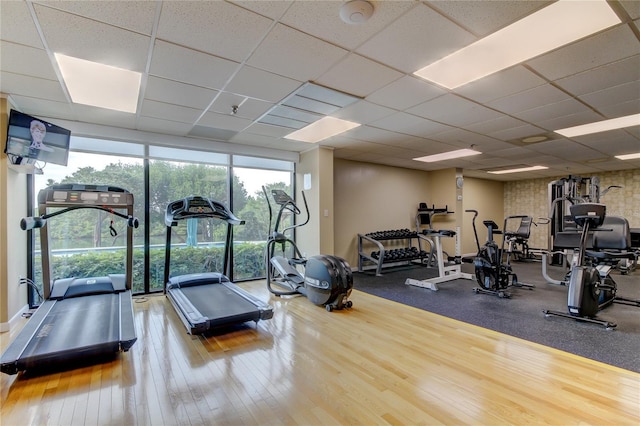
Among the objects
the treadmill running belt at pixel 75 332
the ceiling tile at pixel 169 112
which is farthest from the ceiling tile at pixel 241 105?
the treadmill running belt at pixel 75 332

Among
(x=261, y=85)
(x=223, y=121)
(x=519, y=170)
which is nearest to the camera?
(x=261, y=85)

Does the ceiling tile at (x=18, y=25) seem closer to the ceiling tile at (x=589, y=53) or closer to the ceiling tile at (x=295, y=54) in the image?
the ceiling tile at (x=295, y=54)

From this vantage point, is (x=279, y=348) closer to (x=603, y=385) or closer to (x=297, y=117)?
(x=603, y=385)

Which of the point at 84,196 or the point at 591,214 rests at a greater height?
the point at 84,196

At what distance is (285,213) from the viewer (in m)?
6.47

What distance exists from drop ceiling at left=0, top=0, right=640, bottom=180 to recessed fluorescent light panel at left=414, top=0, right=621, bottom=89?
103 mm

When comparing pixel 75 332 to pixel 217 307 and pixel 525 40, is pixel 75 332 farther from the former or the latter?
pixel 525 40

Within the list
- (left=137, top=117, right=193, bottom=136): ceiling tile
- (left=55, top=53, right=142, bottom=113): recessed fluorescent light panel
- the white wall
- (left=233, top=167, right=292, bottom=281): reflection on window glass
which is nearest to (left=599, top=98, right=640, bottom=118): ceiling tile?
(left=233, top=167, right=292, bottom=281): reflection on window glass

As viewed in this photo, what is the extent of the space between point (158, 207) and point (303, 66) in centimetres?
375

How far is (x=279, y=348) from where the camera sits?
2.90m

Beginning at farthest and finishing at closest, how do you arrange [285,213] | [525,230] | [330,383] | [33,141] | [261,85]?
[285,213], [525,230], [33,141], [261,85], [330,383]

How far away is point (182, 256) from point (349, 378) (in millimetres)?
4172

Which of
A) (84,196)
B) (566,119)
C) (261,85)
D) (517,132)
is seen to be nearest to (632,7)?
(566,119)

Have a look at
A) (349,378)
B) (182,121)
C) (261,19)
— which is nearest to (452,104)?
(261,19)
